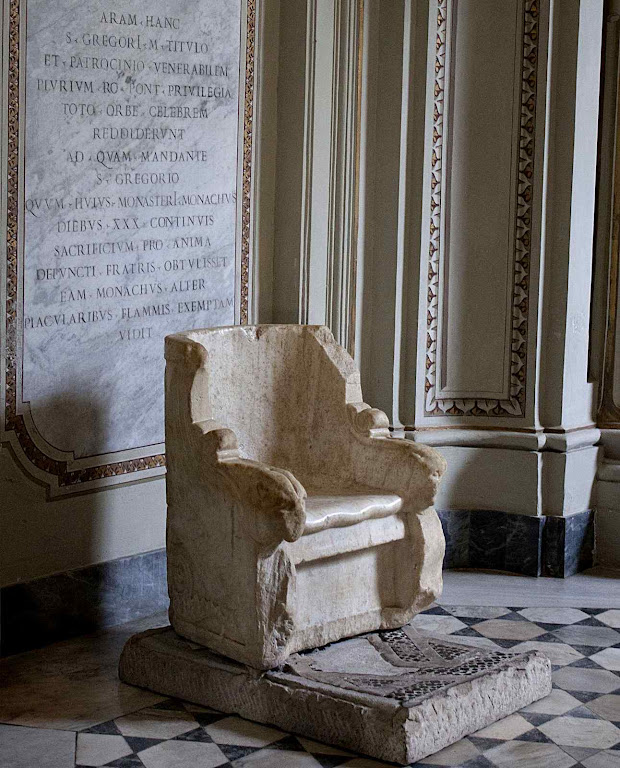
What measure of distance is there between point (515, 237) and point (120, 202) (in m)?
1.67

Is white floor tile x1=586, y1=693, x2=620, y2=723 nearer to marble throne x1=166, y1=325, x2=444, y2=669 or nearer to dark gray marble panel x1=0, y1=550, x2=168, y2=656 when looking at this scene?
marble throne x1=166, y1=325, x2=444, y2=669

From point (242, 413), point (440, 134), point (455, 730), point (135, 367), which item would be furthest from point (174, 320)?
point (455, 730)

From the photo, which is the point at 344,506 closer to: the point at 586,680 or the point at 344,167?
the point at 586,680

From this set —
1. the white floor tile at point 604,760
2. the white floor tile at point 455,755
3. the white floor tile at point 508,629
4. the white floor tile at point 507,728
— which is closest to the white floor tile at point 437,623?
the white floor tile at point 508,629

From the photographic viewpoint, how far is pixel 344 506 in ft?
12.0

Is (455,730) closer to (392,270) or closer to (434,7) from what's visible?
(392,270)

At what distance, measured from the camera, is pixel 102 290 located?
410 centimetres

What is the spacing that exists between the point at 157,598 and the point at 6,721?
3.27ft

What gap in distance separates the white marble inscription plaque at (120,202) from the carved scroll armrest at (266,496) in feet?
2.59

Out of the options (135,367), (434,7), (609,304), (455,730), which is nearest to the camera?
(455,730)

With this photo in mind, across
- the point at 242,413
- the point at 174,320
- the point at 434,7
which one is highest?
the point at 434,7

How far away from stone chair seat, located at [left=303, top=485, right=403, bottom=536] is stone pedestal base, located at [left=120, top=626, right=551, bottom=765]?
400 millimetres

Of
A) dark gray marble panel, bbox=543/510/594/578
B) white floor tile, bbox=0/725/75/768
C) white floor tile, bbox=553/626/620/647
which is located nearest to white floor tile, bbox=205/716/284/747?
white floor tile, bbox=0/725/75/768

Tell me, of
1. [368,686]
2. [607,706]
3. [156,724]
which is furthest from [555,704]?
[156,724]
